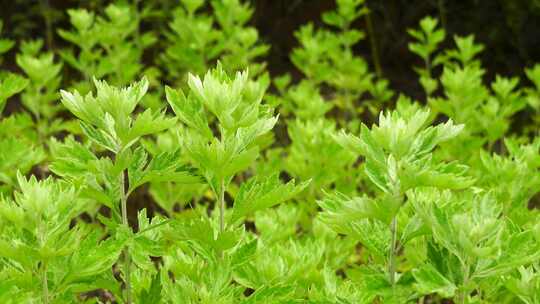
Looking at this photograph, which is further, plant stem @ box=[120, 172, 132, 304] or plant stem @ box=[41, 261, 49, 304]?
plant stem @ box=[120, 172, 132, 304]

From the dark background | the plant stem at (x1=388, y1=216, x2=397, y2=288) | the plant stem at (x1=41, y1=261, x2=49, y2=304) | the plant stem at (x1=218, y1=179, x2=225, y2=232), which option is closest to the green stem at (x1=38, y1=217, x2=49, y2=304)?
the plant stem at (x1=41, y1=261, x2=49, y2=304)

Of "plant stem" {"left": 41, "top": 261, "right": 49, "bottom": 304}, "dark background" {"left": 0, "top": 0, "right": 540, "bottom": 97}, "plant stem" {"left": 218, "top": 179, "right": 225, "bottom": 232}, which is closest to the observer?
"plant stem" {"left": 41, "top": 261, "right": 49, "bottom": 304}

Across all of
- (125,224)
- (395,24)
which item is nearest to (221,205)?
(125,224)

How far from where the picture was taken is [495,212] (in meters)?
1.28

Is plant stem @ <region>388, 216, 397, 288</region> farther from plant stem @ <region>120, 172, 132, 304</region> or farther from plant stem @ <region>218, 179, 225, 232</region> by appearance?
plant stem @ <region>120, 172, 132, 304</region>

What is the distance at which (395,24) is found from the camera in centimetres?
607

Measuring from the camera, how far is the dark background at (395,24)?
530 centimetres

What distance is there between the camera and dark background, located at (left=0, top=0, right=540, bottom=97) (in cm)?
530

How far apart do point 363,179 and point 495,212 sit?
1.80 m

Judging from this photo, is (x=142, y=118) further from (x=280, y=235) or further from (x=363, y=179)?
(x=363, y=179)

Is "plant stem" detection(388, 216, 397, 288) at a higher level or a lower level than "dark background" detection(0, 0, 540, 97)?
higher

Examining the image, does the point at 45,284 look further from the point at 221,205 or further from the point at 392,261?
the point at 392,261

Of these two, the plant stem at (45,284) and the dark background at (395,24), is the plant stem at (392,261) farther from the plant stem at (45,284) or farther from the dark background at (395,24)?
the dark background at (395,24)

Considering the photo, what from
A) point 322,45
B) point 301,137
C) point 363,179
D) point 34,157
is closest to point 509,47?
point 322,45
